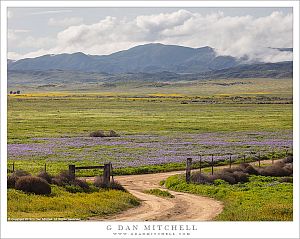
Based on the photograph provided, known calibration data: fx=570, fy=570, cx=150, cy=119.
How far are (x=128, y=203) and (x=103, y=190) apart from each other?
2.20 metres

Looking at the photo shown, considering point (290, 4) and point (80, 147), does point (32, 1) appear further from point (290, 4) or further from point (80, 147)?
point (80, 147)

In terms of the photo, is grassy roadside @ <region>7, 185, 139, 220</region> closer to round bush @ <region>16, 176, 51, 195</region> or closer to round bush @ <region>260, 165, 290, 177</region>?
round bush @ <region>16, 176, 51, 195</region>

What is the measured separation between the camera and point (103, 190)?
25.1 m

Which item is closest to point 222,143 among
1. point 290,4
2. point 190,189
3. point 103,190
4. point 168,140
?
point 168,140

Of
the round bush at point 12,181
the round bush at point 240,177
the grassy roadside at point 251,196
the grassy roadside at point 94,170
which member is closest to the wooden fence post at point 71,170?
the round bush at point 12,181

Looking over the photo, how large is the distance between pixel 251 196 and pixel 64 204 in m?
9.51

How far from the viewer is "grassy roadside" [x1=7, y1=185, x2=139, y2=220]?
1955 cm

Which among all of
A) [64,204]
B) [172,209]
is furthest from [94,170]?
[64,204]

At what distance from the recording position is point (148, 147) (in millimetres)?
50781

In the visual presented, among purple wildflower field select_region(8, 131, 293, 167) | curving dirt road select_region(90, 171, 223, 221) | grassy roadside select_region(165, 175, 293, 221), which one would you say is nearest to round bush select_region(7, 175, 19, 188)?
curving dirt road select_region(90, 171, 223, 221)

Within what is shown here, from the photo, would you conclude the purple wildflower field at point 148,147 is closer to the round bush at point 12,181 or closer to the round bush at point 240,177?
the round bush at point 240,177

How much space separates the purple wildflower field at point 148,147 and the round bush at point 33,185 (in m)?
16.1

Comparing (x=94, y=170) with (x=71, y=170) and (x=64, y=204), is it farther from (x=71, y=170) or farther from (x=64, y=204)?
(x=64, y=204)

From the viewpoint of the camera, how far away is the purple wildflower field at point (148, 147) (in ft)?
140
